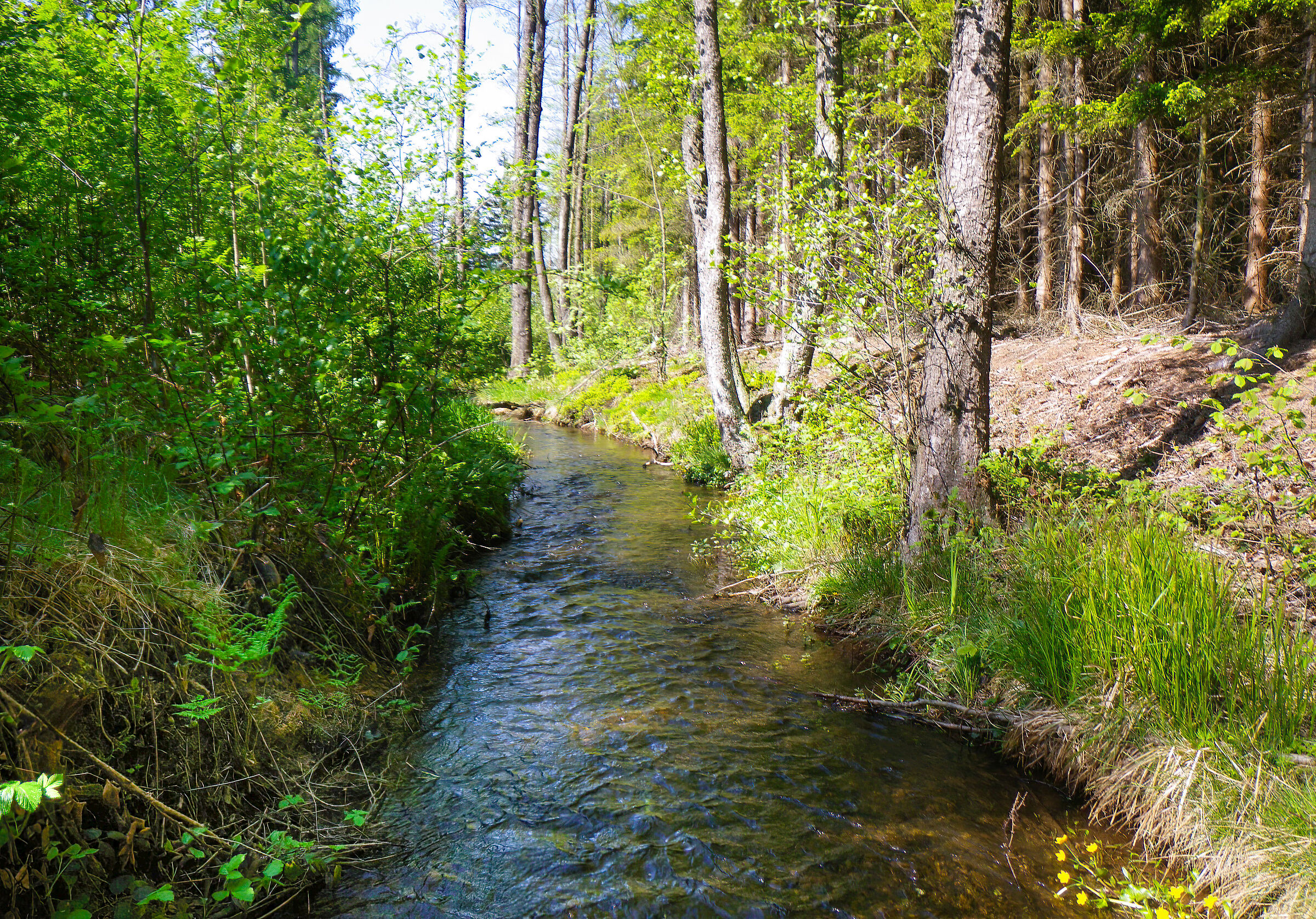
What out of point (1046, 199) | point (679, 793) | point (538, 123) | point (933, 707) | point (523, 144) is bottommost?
point (679, 793)

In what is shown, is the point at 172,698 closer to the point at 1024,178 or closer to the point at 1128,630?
the point at 1128,630

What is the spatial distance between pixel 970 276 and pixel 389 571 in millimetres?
4773

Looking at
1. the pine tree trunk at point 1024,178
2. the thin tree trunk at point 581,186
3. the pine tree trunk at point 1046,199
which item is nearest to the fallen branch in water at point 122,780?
the pine tree trunk at point 1046,199

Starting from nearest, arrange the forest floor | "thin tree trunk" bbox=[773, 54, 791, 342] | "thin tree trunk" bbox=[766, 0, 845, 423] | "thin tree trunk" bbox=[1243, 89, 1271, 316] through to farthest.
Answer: the forest floor → "thin tree trunk" bbox=[773, 54, 791, 342] → "thin tree trunk" bbox=[766, 0, 845, 423] → "thin tree trunk" bbox=[1243, 89, 1271, 316]

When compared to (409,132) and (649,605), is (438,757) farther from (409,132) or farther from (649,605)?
(409,132)

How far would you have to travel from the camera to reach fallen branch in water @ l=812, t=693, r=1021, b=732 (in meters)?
4.02

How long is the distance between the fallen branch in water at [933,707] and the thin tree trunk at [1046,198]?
392 inches

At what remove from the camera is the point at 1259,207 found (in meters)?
8.99

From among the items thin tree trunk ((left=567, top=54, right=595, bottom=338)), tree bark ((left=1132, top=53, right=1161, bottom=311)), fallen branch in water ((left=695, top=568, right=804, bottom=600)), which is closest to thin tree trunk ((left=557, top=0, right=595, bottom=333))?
thin tree trunk ((left=567, top=54, right=595, bottom=338))

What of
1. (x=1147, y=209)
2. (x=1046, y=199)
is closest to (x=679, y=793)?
(x=1046, y=199)

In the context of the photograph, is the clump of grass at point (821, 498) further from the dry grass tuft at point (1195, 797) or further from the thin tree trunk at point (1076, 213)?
the thin tree trunk at point (1076, 213)

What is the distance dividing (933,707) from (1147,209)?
10319 mm

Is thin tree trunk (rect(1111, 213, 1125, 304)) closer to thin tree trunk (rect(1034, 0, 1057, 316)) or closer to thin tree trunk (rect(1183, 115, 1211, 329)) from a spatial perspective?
thin tree trunk (rect(1034, 0, 1057, 316))

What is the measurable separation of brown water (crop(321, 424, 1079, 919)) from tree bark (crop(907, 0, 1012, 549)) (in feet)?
5.52
